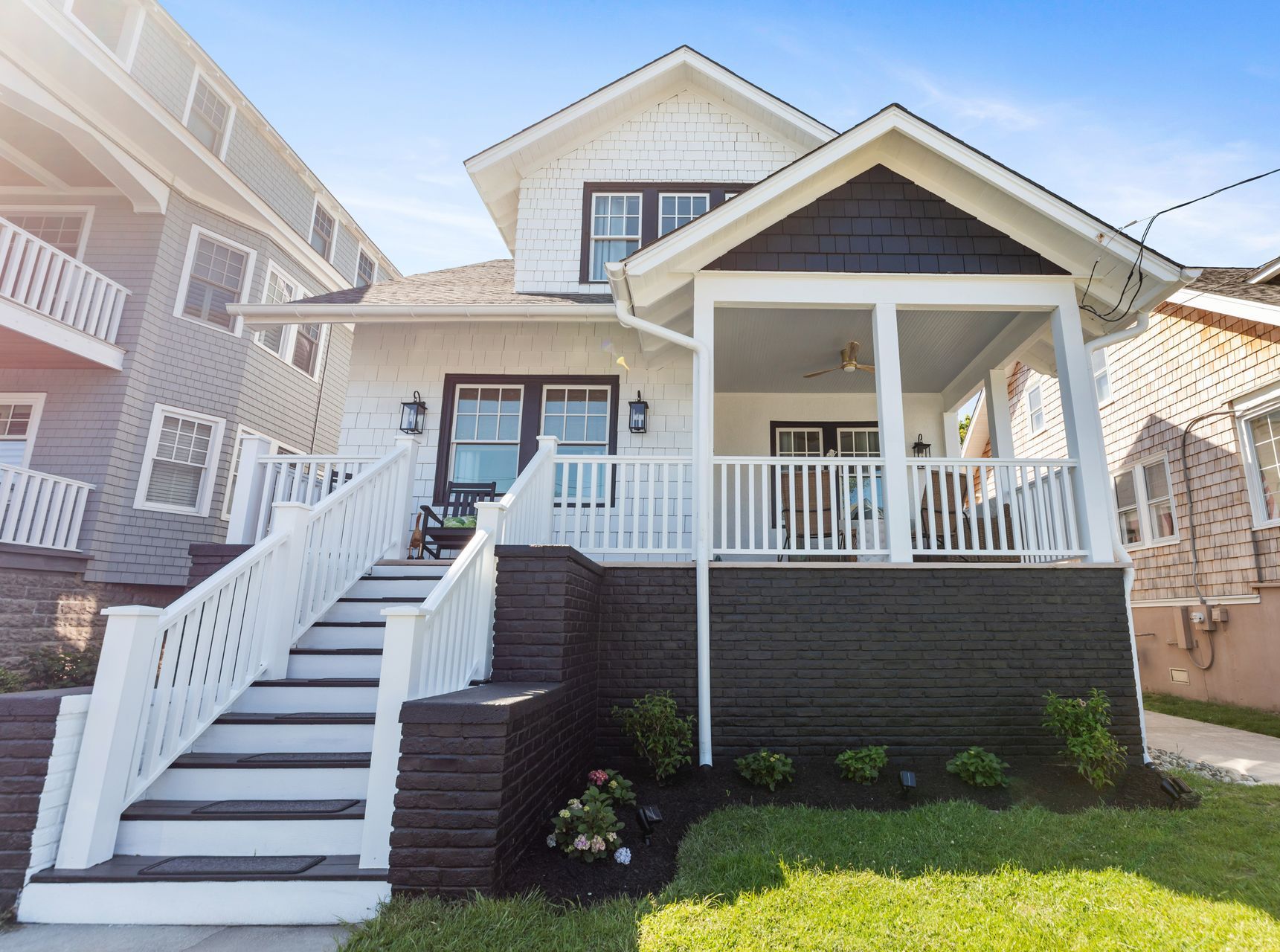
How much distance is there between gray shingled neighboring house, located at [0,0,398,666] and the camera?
8477 millimetres

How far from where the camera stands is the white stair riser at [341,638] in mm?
4605

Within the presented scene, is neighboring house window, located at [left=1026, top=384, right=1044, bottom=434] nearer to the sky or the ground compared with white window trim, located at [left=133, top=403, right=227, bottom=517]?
nearer to the sky

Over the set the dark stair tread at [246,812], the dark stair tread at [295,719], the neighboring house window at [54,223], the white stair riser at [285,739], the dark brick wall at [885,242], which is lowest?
the dark stair tread at [246,812]

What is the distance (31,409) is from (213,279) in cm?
312

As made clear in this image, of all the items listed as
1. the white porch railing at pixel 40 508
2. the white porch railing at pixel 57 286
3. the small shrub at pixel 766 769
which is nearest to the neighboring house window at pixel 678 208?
the small shrub at pixel 766 769

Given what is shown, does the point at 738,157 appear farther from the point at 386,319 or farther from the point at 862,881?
the point at 862,881

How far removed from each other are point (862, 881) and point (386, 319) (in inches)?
273

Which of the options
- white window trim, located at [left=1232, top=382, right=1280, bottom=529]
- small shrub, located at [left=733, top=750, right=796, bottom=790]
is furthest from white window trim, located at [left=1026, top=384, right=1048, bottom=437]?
small shrub, located at [left=733, top=750, right=796, bottom=790]

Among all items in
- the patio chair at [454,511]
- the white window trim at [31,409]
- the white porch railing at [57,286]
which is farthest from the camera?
the white window trim at [31,409]

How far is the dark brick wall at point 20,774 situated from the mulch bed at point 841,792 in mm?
2213

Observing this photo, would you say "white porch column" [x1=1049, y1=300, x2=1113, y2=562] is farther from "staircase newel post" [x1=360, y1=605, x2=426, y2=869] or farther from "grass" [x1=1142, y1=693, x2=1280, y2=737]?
"staircase newel post" [x1=360, y1=605, x2=426, y2=869]

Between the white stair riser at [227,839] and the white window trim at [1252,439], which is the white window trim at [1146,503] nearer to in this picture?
the white window trim at [1252,439]

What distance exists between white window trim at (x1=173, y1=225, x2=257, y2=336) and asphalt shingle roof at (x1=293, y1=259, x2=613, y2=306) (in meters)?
3.00

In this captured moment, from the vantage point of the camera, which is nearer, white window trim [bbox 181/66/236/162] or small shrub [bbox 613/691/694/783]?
small shrub [bbox 613/691/694/783]
